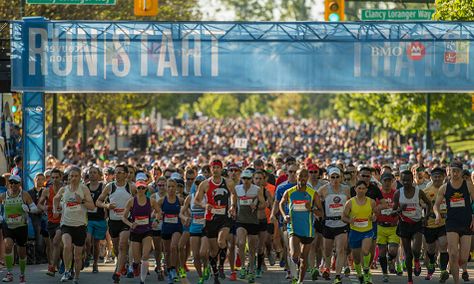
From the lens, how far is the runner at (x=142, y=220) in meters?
17.1

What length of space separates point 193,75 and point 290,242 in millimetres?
9609

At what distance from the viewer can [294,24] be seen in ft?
83.7

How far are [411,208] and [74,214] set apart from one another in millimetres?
4913

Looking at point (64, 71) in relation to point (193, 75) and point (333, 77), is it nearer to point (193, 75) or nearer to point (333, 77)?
point (193, 75)

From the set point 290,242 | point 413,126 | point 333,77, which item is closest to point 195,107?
point 413,126

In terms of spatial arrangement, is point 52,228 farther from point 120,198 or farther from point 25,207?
point 120,198

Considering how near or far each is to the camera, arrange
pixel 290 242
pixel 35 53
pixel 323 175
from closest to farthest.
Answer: pixel 290 242 → pixel 323 175 → pixel 35 53

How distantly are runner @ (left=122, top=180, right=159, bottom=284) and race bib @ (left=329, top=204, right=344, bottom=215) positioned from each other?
252 cm

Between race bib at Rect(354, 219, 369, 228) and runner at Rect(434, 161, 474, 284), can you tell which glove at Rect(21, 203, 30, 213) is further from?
runner at Rect(434, 161, 474, 284)

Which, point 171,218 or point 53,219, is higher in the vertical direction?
point 171,218

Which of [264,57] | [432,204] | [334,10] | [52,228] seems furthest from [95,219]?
[334,10]

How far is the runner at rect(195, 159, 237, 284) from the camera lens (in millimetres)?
17047

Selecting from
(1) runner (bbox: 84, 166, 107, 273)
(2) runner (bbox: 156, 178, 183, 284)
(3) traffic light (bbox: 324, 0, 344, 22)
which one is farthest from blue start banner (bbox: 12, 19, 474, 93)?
(2) runner (bbox: 156, 178, 183, 284)

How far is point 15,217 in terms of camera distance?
18.0 meters
